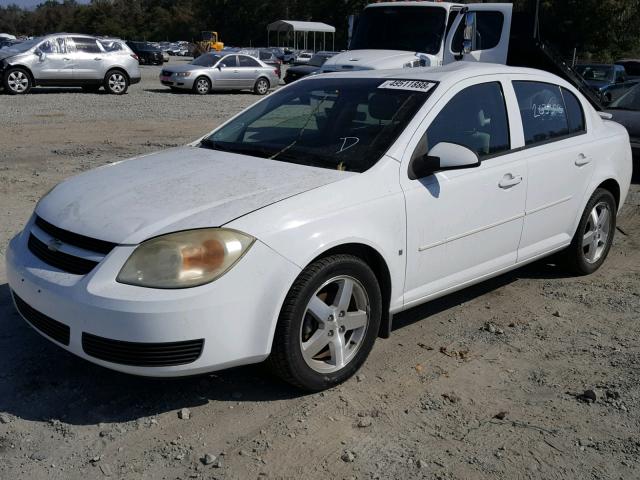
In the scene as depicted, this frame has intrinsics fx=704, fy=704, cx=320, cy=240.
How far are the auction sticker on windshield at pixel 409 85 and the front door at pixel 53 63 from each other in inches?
682

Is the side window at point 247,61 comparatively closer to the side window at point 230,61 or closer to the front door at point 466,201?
the side window at point 230,61

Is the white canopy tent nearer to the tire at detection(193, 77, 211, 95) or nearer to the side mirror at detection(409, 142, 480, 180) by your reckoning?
the tire at detection(193, 77, 211, 95)

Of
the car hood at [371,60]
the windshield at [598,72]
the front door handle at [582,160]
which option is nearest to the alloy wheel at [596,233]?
the front door handle at [582,160]

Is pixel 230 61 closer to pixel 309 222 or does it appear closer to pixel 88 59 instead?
pixel 88 59

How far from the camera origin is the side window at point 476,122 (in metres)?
4.21

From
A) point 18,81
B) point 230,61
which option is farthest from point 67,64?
point 230,61

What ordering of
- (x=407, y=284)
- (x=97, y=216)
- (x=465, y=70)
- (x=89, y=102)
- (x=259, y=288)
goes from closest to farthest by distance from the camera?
(x=259, y=288) < (x=97, y=216) < (x=407, y=284) < (x=465, y=70) < (x=89, y=102)

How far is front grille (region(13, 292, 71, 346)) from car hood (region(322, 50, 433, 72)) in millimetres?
8573

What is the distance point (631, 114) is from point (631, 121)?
17cm

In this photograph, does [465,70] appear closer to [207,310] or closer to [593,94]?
[207,310]

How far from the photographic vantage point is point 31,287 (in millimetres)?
3424

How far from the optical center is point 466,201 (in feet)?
13.9

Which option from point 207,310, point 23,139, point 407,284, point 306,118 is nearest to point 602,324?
point 407,284

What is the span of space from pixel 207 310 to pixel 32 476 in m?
0.99
